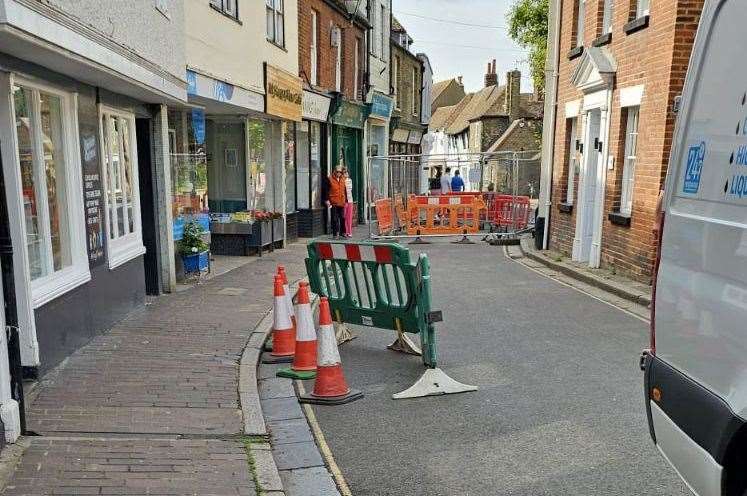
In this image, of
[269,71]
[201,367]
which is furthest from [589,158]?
[201,367]

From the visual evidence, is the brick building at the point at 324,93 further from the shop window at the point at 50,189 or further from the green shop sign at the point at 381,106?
the shop window at the point at 50,189

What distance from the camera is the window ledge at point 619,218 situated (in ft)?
34.3

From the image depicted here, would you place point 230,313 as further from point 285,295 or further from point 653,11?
point 653,11

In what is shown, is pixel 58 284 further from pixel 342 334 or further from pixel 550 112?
pixel 550 112

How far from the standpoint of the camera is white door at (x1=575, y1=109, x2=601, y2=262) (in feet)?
39.9

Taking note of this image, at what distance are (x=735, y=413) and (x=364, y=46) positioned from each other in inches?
792

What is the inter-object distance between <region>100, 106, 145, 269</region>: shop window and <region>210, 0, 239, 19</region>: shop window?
3.32 meters

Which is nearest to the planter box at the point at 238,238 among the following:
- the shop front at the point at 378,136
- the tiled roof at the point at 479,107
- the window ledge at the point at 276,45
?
the window ledge at the point at 276,45

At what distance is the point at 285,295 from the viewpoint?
6664mm

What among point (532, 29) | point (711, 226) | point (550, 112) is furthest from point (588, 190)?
point (532, 29)

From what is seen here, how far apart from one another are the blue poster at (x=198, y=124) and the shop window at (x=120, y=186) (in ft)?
8.00

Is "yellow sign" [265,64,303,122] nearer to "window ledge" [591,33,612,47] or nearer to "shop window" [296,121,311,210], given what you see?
"shop window" [296,121,311,210]

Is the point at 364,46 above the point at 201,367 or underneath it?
above

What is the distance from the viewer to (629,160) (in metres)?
10.9
